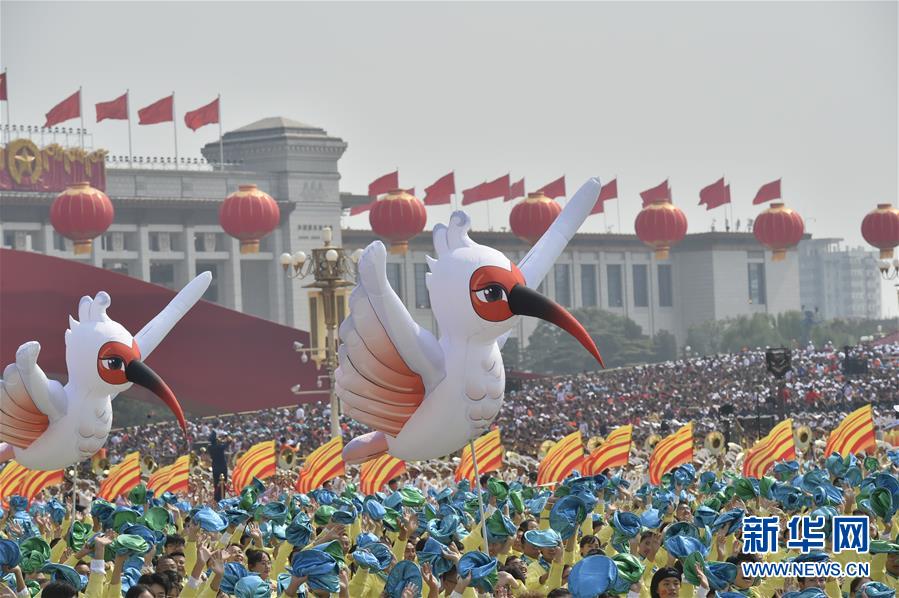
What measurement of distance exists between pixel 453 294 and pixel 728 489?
129 inches

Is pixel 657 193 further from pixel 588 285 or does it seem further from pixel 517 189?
pixel 588 285

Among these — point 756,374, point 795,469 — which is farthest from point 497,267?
point 756,374

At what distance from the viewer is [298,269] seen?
101 feet

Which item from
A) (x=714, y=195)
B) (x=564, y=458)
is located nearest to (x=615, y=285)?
(x=714, y=195)

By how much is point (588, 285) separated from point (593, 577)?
8789 cm

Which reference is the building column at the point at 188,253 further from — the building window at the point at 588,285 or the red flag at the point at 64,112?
the building window at the point at 588,285

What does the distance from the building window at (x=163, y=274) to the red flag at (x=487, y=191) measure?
1669cm

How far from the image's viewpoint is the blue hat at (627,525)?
11.3 meters

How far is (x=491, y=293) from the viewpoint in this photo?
1284 centimetres

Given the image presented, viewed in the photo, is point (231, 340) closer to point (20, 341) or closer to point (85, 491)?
point (20, 341)

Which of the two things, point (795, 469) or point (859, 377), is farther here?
point (859, 377)

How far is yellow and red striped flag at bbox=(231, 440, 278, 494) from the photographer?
21.2 m

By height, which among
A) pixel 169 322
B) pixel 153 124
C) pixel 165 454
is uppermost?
pixel 153 124

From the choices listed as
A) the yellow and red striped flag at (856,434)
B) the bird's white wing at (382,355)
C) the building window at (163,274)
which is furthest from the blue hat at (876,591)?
the building window at (163,274)
